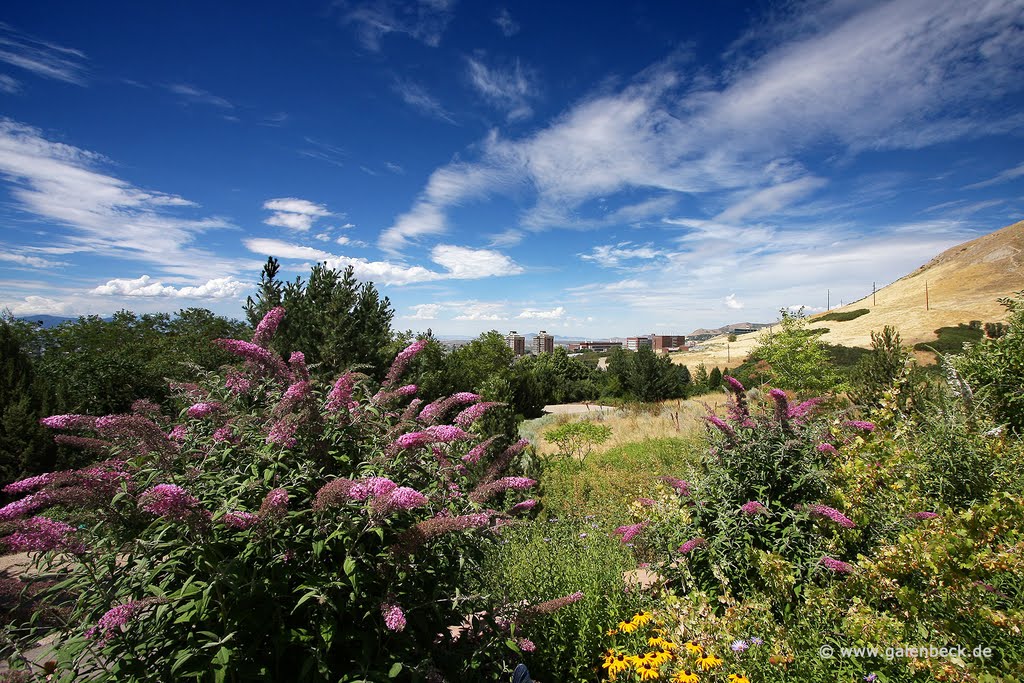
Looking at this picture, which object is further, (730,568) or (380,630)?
(730,568)

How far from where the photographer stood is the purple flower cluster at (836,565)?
10.2 feet

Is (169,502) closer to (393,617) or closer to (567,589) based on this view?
(393,617)

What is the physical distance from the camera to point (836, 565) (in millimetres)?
3150

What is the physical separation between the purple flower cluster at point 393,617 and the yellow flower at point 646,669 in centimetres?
165

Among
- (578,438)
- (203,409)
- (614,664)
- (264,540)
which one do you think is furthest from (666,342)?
(264,540)

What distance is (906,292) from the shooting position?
244 ft

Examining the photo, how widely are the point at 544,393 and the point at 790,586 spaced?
746 inches

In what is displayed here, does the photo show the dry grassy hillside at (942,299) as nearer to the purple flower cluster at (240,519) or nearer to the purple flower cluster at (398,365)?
the purple flower cluster at (398,365)

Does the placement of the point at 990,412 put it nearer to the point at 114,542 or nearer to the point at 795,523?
the point at 795,523

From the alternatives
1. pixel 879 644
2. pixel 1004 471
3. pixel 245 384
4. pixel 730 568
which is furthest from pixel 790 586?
pixel 245 384

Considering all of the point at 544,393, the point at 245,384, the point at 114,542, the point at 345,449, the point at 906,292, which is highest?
the point at 906,292

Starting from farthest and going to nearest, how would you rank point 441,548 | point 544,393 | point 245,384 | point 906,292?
point 906,292 < point 544,393 < point 245,384 < point 441,548

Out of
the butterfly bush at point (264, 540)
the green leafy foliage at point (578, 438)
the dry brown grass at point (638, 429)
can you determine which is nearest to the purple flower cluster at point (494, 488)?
the butterfly bush at point (264, 540)

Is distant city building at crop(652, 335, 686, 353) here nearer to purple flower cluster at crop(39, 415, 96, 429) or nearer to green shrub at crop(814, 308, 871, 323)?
green shrub at crop(814, 308, 871, 323)
